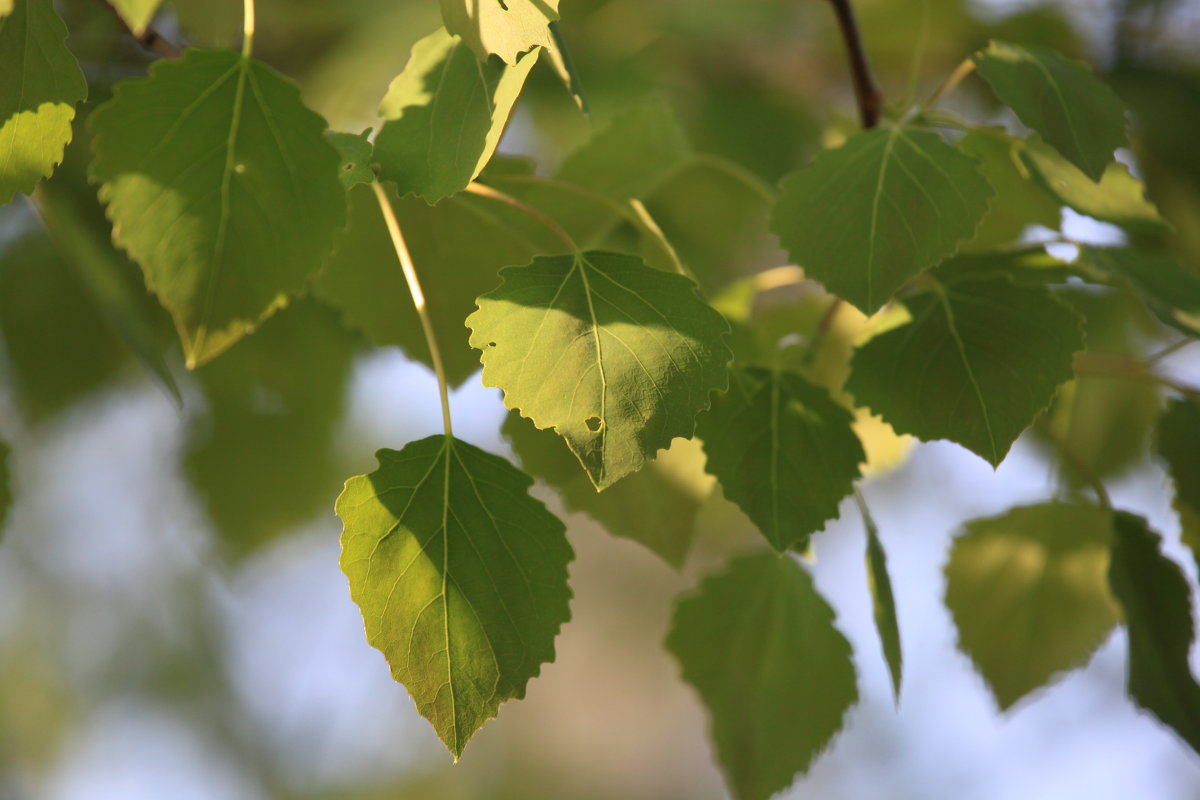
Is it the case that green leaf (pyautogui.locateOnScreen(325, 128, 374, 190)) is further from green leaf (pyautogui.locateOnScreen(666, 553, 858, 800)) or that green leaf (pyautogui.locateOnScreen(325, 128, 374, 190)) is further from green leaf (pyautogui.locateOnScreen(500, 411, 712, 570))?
green leaf (pyautogui.locateOnScreen(666, 553, 858, 800))

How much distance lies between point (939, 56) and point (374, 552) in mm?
730

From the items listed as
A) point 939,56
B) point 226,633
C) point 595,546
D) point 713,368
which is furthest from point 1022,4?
point 226,633

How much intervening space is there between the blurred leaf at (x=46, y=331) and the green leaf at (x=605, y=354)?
0.38m

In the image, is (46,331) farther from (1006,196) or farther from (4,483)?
(1006,196)

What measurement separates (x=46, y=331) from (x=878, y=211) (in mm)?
473

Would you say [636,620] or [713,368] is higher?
[713,368]

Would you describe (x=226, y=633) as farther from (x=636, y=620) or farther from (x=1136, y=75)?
(x=1136, y=75)

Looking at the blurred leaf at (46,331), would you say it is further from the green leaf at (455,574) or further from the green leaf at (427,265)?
the green leaf at (455,574)

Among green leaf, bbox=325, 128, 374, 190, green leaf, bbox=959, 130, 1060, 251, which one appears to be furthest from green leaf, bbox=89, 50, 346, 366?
green leaf, bbox=959, 130, 1060, 251

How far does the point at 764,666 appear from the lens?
42 centimetres

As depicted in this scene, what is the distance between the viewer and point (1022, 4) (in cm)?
79

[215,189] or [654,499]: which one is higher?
[215,189]

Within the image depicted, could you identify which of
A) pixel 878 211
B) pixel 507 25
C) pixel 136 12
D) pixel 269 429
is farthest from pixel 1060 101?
pixel 269 429

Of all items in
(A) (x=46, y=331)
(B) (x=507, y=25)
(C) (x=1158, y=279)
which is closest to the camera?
(B) (x=507, y=25)
